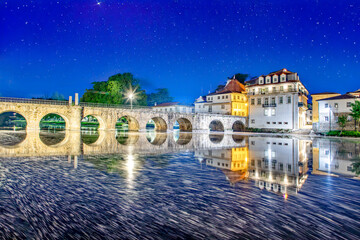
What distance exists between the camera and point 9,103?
37.1 meters

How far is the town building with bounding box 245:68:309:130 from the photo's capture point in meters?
56.0

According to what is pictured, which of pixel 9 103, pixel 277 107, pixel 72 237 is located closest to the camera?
pixel 72 237

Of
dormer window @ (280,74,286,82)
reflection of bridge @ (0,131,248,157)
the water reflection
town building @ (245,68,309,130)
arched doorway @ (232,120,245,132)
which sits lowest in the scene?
the water reflection

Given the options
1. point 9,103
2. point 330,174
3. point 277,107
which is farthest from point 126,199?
point 277,107

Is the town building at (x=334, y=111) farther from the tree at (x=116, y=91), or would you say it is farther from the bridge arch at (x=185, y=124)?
the tree at (x=116, y=91)

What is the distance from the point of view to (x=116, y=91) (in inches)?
2363

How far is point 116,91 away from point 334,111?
51346 millimetres

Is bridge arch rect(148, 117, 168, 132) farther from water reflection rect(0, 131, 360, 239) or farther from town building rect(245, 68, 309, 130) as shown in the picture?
water reflection rect(0, 131, 360, 239)

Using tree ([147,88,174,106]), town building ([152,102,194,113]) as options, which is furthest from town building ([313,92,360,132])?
tree ([147,88,174,106])

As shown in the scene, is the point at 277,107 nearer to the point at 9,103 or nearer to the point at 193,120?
the point at 193,120

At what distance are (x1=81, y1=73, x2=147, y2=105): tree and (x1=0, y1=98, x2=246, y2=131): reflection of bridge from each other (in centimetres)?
766

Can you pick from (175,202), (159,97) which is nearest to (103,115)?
(175,202)

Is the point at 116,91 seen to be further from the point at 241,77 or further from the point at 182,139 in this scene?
the point at 241,77

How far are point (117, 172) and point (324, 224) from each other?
6.93m
